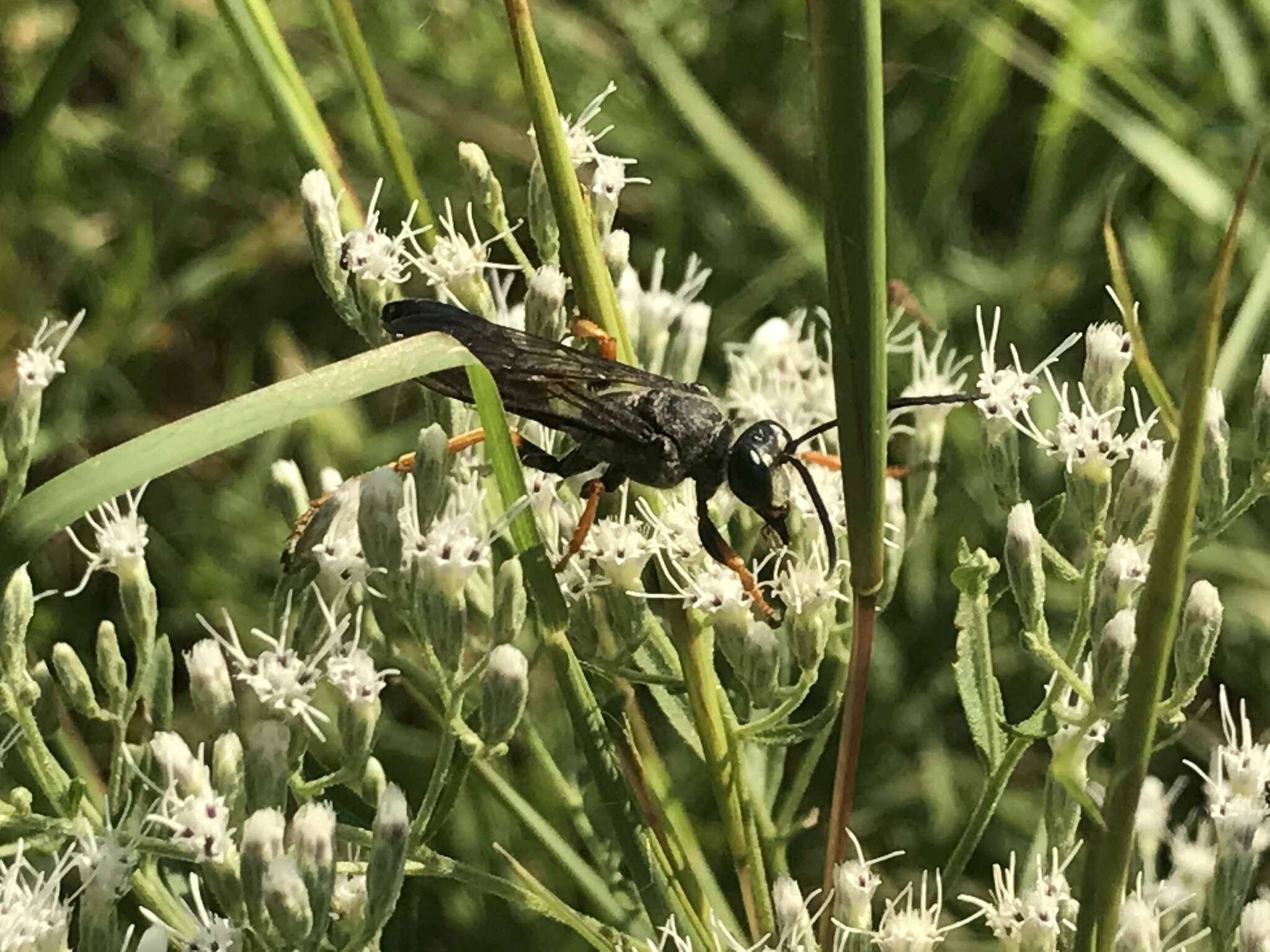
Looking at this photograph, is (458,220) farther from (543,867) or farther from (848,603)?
(848,603)

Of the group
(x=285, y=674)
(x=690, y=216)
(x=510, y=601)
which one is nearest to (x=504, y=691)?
(x=510, y=601)

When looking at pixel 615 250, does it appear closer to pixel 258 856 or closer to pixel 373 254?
pixel 373 254

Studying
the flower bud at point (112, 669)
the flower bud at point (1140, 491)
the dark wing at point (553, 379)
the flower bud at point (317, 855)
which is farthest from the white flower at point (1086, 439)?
the flower bud at point (112, 669)

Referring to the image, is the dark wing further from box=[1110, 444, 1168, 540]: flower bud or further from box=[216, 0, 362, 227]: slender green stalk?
box=[1110, 444, 1168, 540]: flower bud

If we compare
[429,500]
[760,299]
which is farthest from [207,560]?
[429,500]

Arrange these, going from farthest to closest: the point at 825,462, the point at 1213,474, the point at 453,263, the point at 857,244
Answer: the point at 825,462, the point at 453,263, the point at 1213,474, the point at 857,244
